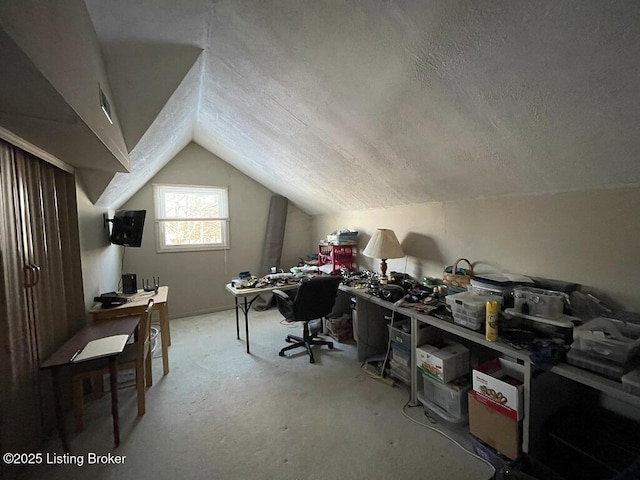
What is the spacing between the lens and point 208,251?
423cm

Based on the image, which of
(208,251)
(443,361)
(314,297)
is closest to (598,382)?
(443,361)

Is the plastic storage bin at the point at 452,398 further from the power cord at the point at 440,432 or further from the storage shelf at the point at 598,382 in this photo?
the storage shelf at the point at 598,382

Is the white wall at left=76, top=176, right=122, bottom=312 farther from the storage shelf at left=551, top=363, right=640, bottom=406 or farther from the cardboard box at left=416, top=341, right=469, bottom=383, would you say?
the storage shelf at left=551, top=363, right=640, bottom=406

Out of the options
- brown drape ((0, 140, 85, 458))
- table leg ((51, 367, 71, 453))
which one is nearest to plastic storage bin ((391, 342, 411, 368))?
table leg ((51, 367, 71, 453))

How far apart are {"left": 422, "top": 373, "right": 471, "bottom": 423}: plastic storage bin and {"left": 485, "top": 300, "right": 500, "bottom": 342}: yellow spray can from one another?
19.2 inches

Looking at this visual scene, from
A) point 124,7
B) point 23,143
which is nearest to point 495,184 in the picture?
point 124,7

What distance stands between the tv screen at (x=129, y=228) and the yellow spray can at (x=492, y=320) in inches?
123

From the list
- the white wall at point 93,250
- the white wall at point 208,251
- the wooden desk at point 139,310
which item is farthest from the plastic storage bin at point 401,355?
the white wall at point 208,251

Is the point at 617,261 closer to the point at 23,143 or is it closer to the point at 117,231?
the point at 23,143

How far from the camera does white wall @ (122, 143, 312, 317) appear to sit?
3.85 metres

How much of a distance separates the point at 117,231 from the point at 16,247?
133 centimetres

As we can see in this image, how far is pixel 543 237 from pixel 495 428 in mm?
1303

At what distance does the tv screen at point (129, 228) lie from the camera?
9.06 ft

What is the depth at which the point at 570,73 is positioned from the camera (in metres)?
1.12
